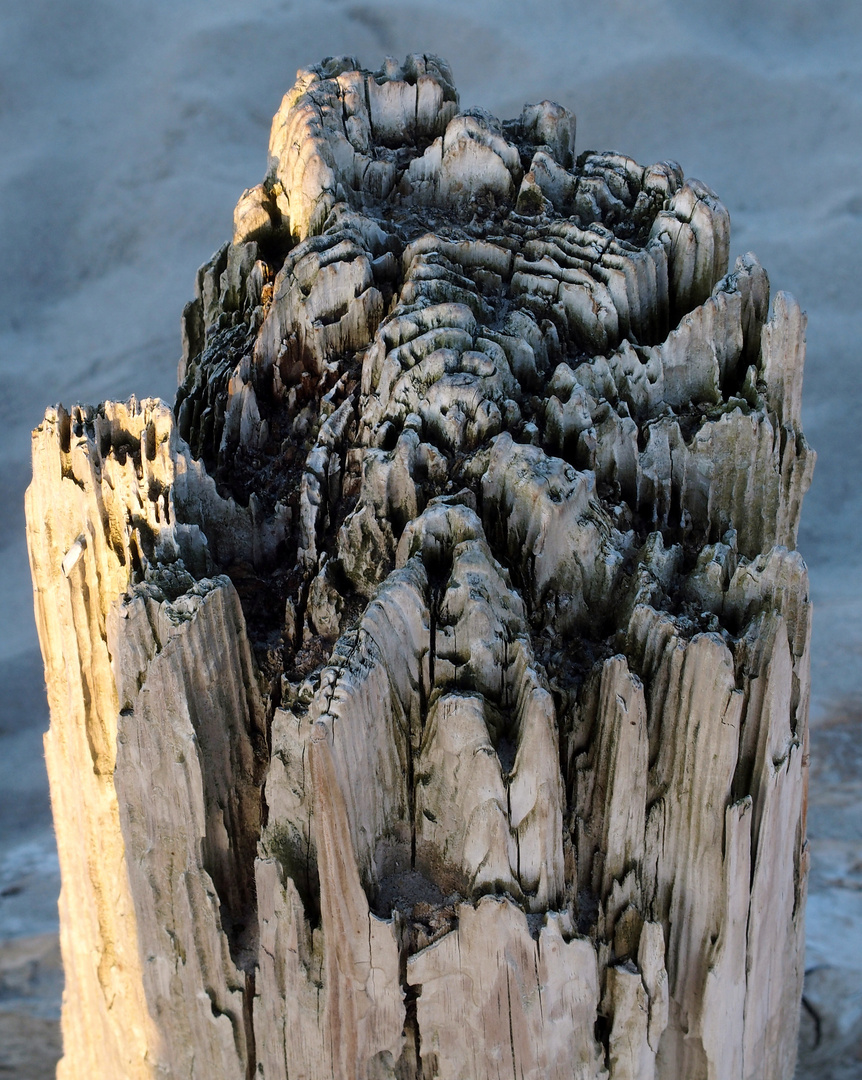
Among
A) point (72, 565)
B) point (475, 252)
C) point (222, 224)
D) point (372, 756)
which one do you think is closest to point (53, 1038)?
point (72, 565)

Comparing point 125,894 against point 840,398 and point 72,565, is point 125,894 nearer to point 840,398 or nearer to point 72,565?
point 72,565

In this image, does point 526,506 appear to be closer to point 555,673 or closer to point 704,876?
point 555,673

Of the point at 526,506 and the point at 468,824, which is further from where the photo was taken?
the point at 526,506

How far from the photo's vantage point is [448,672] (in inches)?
64.5

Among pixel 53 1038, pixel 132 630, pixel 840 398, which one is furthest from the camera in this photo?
pixel 840 398

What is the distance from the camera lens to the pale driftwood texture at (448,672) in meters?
1.63

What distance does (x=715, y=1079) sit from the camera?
1873mm

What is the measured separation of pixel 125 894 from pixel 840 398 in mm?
3384

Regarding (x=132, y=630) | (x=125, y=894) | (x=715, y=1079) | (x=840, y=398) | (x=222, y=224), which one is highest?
(x=222, y=224)

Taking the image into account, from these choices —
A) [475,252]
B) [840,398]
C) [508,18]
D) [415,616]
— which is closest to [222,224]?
[508,18]

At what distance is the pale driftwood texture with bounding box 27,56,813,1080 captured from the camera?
1.63 metres

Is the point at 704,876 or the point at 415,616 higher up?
the point at 415,616

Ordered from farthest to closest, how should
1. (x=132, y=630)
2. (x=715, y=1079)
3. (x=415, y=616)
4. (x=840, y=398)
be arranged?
1. (x=840, y=398)
2. (x=715, y=1079)
3. (x=132, y=630)
4. (x=415, y=616)

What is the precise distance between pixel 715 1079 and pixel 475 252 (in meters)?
1.41
